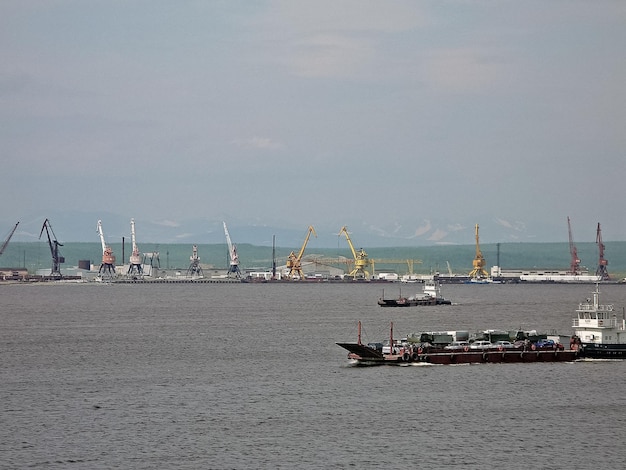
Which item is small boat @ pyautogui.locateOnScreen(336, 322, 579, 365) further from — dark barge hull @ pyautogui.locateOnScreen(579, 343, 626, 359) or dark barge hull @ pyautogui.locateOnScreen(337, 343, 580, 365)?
dark barge hull @ pyautogui.locateOnScreen(579, 343, 626, 359)

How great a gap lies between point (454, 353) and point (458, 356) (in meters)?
0.43

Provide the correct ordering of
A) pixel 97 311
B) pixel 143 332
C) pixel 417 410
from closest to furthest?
pixel 417 410, pixel 143 332, pixel 97 311

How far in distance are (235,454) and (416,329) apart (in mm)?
83060

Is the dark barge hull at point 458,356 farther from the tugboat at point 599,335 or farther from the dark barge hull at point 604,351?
the tugboat at point 599,335

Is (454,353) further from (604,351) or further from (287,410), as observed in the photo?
(287,410)

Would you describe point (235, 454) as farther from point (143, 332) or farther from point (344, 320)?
point (344, 320)

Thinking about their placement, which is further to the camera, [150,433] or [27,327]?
[27,327]

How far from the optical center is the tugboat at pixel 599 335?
94625 millimetres

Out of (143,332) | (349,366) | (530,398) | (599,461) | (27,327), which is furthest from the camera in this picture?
(27,327)

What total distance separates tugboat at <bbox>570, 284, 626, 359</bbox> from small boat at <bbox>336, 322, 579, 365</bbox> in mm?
1211

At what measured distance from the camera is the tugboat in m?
94.6

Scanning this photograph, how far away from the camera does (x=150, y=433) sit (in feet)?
208

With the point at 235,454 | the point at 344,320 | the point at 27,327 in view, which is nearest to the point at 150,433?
the point at 235,454

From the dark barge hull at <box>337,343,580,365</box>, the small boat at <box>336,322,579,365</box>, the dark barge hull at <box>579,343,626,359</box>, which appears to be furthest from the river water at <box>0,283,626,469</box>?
the small boat at <box>336,322,579,365</box>
